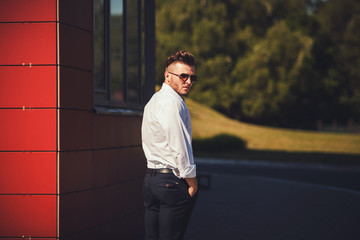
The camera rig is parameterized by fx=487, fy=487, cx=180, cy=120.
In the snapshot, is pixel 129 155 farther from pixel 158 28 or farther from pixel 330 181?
pixel 158 28

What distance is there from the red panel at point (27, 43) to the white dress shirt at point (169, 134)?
1413 mm

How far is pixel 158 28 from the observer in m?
45.1

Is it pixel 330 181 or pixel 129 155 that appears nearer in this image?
pixel 129 155

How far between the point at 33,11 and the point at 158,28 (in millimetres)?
41193

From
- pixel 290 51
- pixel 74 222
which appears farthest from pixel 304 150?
pixel 74 222

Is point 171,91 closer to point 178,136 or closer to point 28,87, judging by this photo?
point 178,136

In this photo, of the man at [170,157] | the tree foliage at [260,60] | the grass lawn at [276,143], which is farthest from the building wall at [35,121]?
the tree foliage at [260,60]

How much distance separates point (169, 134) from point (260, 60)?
37949 millimetres

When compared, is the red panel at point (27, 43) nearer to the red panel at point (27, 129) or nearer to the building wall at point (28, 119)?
the building wall at point (28, 119)

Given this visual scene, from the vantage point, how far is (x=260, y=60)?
40500 mm

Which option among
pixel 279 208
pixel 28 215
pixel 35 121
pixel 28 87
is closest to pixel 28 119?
pixel 35 121

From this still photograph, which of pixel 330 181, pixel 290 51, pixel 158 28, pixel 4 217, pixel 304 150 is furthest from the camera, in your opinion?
pixel 158 28

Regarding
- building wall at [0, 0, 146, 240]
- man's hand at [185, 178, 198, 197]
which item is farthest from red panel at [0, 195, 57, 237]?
man's hand at [185, 178, 198, 197]

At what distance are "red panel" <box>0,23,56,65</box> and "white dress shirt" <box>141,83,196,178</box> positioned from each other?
1413 mm
